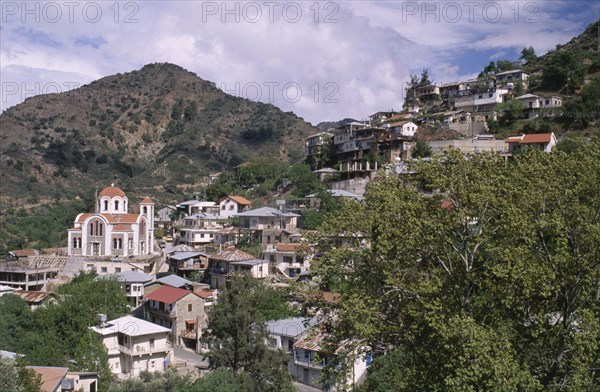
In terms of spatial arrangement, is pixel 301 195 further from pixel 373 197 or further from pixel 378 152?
pixel 373 197

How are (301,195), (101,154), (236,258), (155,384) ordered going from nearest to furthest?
1. (155,384)
2. (236,258)
3. (301,195)
4. (101,154)

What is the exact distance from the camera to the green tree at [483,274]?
36.0 feet

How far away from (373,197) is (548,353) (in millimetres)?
4899

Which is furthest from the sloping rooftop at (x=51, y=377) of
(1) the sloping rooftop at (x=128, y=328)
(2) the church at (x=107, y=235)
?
(2) the church at (x=107, y=235)

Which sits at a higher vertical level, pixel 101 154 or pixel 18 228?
pixel 101 154

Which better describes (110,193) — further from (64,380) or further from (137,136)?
(137,136)

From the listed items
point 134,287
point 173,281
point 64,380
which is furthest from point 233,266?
point 64,380

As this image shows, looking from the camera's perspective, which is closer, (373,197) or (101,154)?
(373,197)

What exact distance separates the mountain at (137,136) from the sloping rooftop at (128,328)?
5074 centimetres

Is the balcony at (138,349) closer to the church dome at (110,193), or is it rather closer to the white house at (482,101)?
the church dome at (110,193)

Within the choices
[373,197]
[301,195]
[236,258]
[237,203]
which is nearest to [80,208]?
[237,203]

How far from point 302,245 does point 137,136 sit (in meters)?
113

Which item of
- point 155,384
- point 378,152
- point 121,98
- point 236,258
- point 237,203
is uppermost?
point 121,98

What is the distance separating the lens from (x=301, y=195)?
2271 inches
